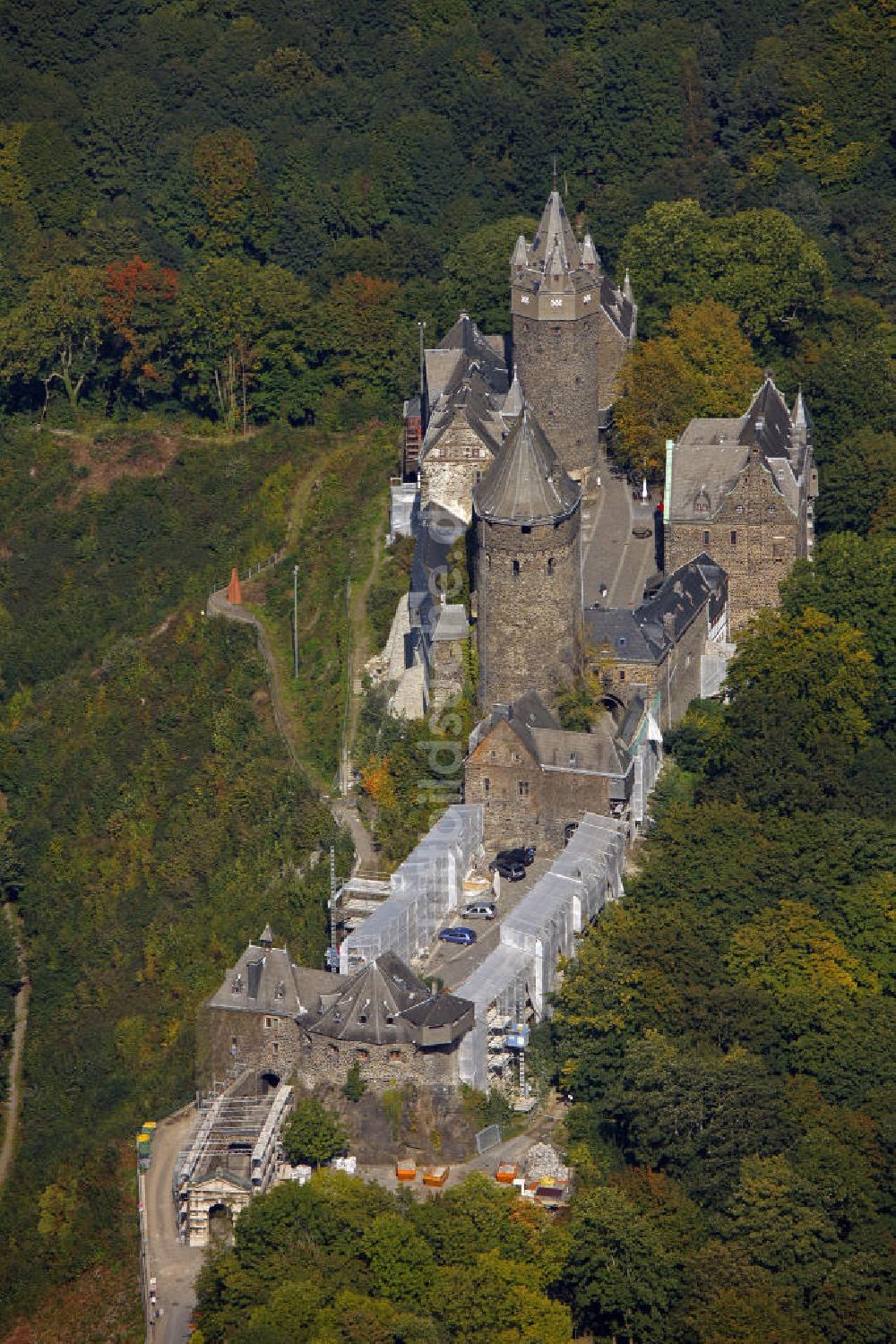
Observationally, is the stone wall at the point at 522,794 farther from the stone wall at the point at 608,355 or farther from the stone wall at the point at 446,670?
the stone wall at the point at 608,355

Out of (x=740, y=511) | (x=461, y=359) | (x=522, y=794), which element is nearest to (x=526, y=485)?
(x=522, y=794)

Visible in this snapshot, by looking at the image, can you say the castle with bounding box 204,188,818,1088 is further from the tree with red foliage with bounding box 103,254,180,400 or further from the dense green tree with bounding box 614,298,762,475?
the tree with red foliage with bounding box 103,254,180,400

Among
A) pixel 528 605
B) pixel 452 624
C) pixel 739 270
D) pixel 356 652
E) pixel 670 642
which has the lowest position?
pixel 356 652

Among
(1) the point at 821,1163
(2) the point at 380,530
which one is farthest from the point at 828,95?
(1) the point at 821,1163

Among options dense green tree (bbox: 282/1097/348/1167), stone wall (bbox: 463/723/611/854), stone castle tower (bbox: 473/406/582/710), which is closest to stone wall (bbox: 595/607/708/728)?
stone castle tower (bbox: 473/406/582/710)

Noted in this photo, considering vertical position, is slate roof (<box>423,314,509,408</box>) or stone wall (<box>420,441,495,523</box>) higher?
slate roof (<box>423,314,509,408</box>)

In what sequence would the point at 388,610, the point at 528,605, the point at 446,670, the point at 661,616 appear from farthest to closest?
the point at 388,610 < the point at 661,616 < the point at 446,670 < the point at 528,605

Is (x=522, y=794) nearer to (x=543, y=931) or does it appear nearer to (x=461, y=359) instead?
(x=543, y=931)
